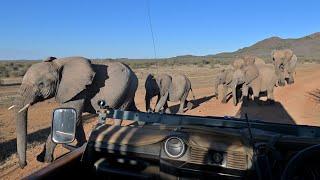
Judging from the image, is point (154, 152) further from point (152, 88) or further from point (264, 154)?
point (152, 88)

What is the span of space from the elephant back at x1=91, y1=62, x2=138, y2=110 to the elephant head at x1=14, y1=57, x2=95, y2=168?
462 mm

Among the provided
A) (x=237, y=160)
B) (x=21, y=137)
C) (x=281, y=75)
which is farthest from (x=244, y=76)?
(x=237, y=160)

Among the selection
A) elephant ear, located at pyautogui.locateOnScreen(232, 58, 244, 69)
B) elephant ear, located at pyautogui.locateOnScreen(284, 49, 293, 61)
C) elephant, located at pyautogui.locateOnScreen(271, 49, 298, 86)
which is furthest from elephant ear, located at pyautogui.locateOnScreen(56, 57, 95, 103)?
elephant ear, located at pyautogui.locateOnScreen(284, 49, 293, 61)

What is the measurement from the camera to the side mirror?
383 centimetres

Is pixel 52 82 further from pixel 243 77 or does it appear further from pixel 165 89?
pixel 243 77

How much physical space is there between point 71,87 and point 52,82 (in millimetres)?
424

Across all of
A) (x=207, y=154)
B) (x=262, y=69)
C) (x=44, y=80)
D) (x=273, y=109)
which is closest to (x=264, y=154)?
(x=207, y=154)

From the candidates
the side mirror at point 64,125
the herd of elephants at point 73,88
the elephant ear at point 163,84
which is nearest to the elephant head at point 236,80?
the elephant ear at point 163,84

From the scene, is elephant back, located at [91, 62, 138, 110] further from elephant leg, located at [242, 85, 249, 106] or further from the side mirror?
elephant leg, located at [242, 85, 249, 106]

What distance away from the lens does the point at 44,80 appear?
10.6m

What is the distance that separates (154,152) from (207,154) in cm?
36

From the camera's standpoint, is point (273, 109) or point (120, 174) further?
point (273, 109)

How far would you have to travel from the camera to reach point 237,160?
10.3 feet

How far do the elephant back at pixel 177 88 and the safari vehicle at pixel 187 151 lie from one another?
13551 millimetres
